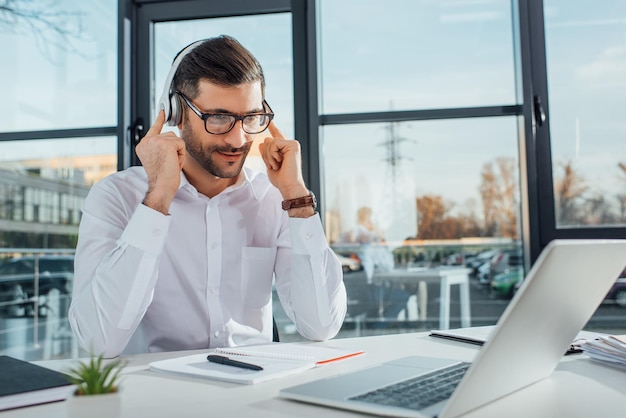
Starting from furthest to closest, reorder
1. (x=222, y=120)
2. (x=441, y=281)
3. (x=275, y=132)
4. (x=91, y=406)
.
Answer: (x=441, y=281) → (x=275, y=132) → (x=222, y=120) → (x=91, y=406)

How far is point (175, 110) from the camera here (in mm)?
1701

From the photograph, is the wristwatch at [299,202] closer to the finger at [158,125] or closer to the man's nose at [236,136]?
the man's nose at [236,136]

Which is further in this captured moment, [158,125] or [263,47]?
[263,47]

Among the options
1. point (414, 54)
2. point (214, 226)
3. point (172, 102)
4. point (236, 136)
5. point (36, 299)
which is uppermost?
point (414, 54)

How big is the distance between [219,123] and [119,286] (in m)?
0.54

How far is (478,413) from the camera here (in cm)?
79

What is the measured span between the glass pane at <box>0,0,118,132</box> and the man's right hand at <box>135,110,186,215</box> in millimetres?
1898

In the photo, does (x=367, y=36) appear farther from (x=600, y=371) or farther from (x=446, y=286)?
(x=600, y=371)

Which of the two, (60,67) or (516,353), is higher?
(60,67)

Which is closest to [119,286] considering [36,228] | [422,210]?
[422,210]

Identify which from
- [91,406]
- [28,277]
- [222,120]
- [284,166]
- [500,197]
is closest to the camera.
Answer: [91,406]

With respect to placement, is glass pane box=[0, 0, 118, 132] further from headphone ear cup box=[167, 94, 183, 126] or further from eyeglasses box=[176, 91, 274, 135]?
eyeglasses box=[176, 91, 274, 135]

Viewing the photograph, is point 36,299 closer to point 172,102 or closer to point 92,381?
point 172,102

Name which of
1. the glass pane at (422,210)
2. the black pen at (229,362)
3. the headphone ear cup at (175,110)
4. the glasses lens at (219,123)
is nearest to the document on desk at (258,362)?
the black pen at (229,362)
